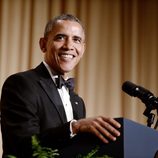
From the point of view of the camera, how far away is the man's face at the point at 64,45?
217 cm

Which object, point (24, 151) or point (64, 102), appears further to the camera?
point (64, 102)

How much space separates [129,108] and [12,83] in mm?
2401

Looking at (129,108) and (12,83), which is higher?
(12,83)

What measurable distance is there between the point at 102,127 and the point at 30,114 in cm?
43

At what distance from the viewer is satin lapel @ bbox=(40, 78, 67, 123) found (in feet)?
6.43

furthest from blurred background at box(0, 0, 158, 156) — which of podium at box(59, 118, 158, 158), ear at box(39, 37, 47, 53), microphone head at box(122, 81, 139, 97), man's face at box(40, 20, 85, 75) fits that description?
podium at box(59, 118, 158, 158)

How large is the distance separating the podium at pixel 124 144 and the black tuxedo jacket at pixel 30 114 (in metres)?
0.06

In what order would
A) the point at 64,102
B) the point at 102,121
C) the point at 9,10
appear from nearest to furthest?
the point at 102,121
the point at 64,102
the point at 9,10

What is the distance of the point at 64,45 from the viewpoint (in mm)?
2182

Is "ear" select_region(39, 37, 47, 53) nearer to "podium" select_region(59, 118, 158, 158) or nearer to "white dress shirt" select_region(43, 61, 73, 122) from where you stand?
"white dress shirt" select_region(43, 61, 73, 122)

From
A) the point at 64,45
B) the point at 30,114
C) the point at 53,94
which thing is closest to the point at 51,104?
the point at 53,94

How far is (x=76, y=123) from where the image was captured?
5.11ft

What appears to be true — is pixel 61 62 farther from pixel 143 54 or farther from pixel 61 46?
pixel 143 54

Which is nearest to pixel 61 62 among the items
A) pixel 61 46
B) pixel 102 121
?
pixel 61 46
